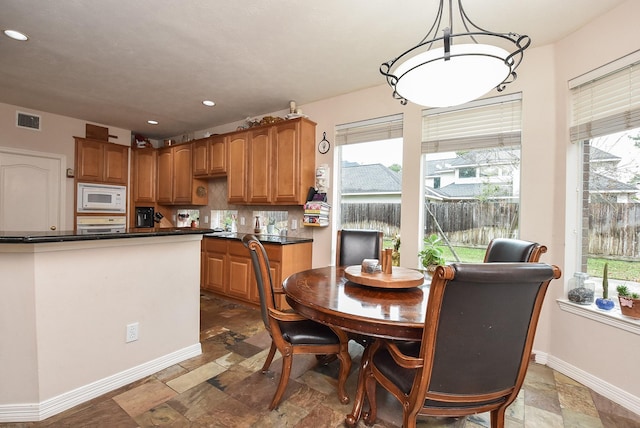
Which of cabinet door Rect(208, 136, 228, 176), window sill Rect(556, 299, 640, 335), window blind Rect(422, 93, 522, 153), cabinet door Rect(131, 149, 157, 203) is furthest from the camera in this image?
cabinet door Rect(131, 149, 157, 203)

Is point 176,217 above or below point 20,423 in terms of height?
above

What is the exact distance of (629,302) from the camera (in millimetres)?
1926

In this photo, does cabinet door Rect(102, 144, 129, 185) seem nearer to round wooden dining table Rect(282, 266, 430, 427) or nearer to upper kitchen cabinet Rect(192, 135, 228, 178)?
upper kitchen cabinet Rect(192, 135, 228, 178)

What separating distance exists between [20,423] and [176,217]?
413 cm

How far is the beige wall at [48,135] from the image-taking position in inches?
156

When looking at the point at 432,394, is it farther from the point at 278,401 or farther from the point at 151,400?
the point at 151,400

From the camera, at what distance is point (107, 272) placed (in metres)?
1.95

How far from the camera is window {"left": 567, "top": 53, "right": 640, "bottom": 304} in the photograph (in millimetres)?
2010

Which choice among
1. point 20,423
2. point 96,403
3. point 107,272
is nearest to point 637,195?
point 107,272

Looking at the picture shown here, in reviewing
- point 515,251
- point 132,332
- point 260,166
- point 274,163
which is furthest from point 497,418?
point 260,166

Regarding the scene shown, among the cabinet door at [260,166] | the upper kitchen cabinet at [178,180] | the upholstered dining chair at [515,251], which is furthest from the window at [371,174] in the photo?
the upper kitchen cabinet at [178,180]

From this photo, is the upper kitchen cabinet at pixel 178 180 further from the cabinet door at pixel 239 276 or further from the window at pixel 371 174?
the window at pixel 371 174

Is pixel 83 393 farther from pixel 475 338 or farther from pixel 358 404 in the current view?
pixel 475 338

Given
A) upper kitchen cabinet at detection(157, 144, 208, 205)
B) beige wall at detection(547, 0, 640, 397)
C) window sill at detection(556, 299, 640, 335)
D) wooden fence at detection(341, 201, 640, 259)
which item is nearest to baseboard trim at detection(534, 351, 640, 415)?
beige wall at detection(547, 0, 640, 397)
